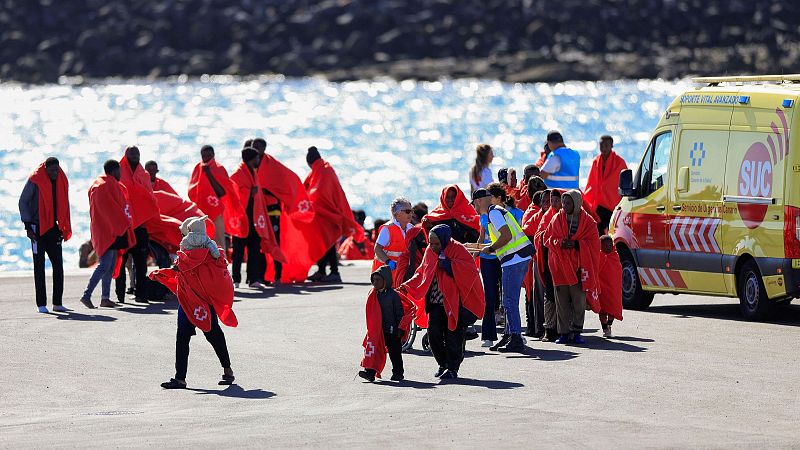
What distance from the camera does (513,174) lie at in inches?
779

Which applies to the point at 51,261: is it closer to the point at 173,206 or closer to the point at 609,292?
the point at 173,206

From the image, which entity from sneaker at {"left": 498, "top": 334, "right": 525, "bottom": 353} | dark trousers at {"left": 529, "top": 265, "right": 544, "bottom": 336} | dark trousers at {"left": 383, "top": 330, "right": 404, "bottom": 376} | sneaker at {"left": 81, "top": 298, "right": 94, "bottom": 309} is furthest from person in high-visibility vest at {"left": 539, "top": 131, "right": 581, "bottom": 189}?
dark trousers at {"left": 383, "top": 330, "right": 404, "bottom": 376}

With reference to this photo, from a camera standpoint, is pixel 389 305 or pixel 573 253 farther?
pixel 573 253

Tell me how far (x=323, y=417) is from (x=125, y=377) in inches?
Result: 114

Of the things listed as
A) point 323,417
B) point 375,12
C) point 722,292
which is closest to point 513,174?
point 722,292

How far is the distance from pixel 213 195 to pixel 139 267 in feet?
8.31

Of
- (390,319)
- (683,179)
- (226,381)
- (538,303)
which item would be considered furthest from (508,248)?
(683,179)

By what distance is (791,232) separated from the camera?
1802 centimetres

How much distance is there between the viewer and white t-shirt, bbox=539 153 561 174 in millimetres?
21031

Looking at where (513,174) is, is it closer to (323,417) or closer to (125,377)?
(125,377)

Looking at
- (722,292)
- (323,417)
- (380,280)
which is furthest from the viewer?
(722,292)

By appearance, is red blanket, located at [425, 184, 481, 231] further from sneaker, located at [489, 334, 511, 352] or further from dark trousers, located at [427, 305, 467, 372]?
dark trousers, located at [427, 305, 467, 372]

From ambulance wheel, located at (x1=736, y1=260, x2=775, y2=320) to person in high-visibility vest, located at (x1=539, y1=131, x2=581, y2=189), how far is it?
2.79 metres

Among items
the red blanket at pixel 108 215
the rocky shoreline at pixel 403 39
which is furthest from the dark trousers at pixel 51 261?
the rocky shoreline at pixel 403 39
